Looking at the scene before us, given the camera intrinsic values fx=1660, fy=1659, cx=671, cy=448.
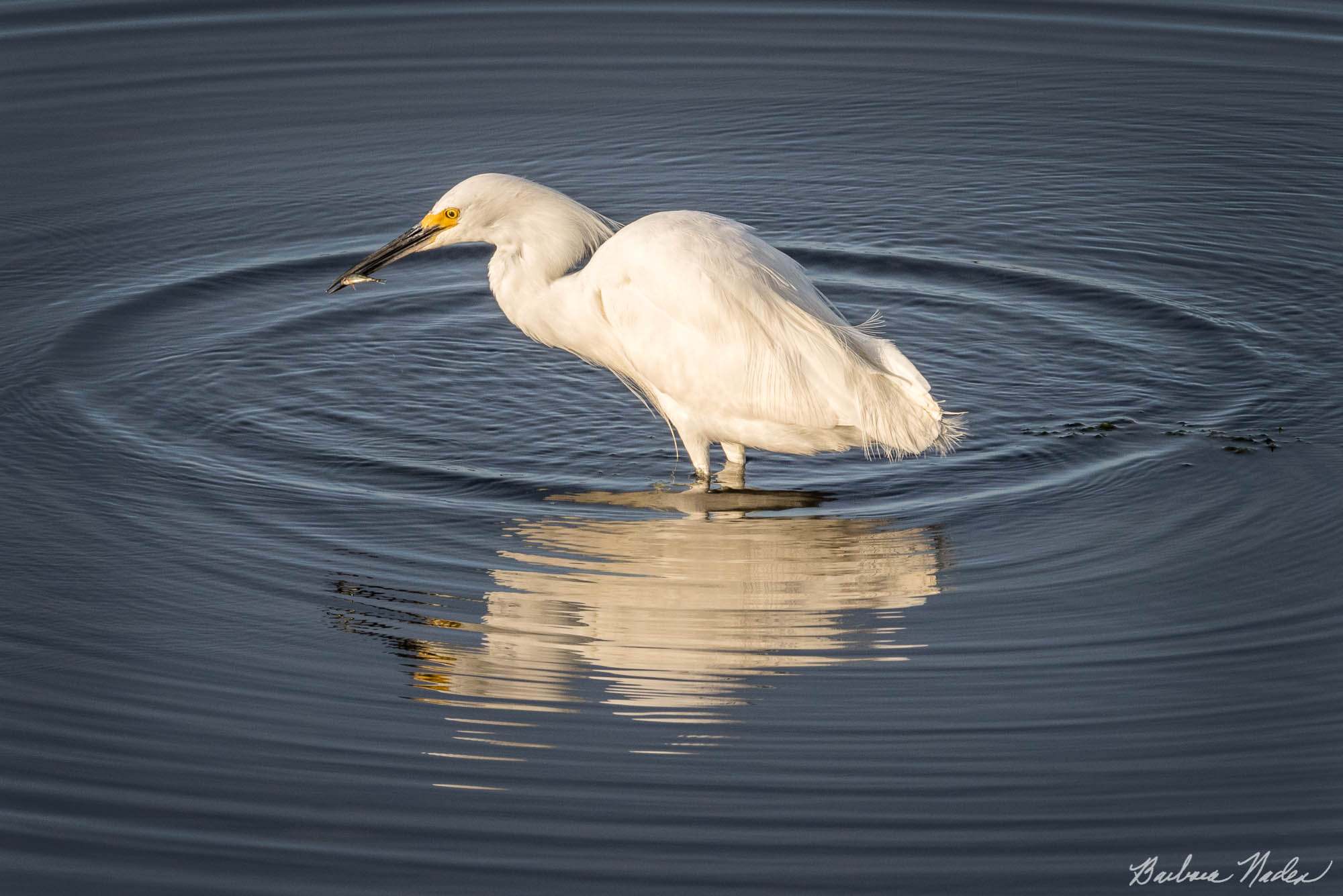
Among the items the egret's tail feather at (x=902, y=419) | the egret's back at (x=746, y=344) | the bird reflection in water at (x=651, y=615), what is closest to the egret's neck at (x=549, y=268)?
the egret's back at (x=746, y=344)

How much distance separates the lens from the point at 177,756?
4.99 m

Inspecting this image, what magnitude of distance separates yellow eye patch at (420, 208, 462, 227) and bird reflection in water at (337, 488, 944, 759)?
1.37 m

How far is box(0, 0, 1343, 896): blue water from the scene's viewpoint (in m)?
4.73

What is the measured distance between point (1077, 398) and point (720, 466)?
1648 mm

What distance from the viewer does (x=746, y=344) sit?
693 centimetres

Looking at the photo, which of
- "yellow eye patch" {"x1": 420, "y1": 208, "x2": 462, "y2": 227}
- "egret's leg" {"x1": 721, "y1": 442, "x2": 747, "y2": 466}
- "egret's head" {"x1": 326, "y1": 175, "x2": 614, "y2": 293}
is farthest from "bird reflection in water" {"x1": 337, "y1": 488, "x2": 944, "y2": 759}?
"yellow eye patch" {"x1": 420, "y1": 208, "x2": 462, "y2": 227}

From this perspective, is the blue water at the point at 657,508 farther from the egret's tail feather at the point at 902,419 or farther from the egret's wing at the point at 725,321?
the egret's wing at the point at 725,321

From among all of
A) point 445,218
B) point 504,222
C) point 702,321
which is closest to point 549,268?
point 504,222

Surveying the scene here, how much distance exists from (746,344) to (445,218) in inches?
56.0

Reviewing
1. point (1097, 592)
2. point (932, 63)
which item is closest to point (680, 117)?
point (932, 63)

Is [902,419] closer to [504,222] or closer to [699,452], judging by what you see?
[699,452]

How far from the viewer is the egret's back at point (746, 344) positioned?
6848 mm
